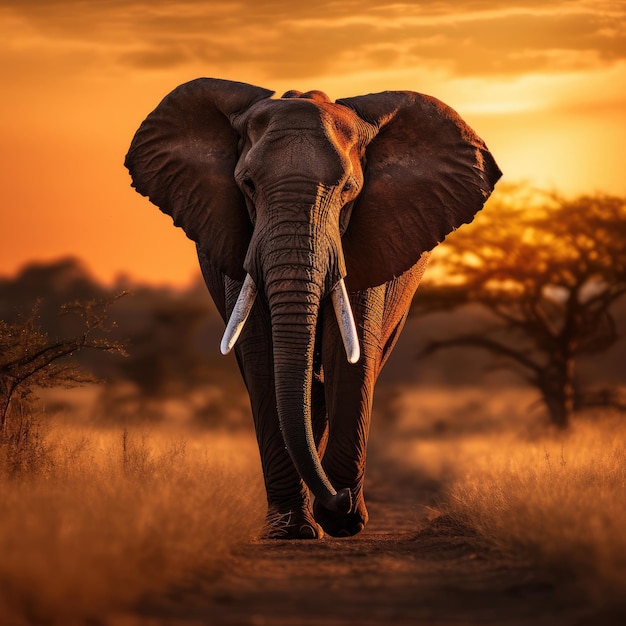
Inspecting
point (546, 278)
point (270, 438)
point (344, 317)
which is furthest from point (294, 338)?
point (546, 278)

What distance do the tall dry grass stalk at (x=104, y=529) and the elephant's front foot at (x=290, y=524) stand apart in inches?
5.5

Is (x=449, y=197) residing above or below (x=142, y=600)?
above

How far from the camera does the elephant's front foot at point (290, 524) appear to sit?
417 inches

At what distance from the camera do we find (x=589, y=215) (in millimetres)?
27844

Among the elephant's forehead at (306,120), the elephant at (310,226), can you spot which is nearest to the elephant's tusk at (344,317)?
the elephant at (310,226)

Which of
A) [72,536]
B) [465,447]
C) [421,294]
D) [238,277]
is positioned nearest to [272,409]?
[238,277]

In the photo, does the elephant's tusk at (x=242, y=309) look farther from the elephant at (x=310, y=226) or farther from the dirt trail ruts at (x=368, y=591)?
the dirt trail ruts at (x=368, y=591)

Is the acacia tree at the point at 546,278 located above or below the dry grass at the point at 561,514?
above

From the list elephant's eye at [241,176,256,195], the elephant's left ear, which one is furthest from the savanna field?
elephant's eye at [241,176,256,195]

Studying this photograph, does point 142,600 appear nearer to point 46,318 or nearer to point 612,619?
point 612,619

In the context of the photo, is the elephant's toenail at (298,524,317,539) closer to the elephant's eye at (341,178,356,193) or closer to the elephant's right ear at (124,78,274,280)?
the elephant's right ear at (124,78,274,280)

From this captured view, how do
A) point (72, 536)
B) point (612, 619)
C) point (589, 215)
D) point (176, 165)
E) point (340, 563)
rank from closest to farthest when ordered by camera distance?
point (612, 619)
point (72, 536)
point (340, 563)
point (176, 165)
point (589, 215)

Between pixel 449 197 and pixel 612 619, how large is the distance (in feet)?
17.6

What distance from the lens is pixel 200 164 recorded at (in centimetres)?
1128
